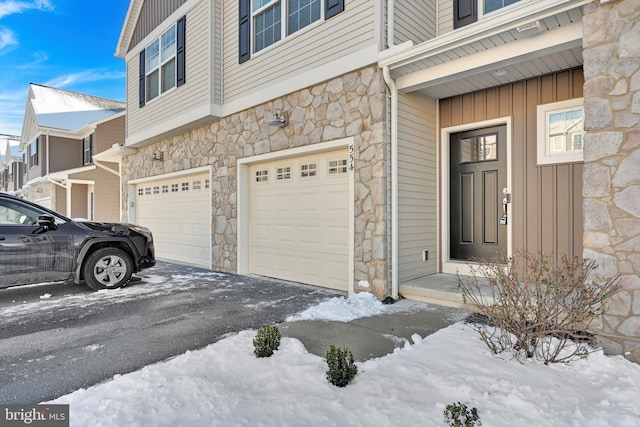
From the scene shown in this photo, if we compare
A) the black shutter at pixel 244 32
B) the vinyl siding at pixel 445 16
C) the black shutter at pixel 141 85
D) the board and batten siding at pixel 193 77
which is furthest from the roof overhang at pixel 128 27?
the vinyl siding at pixel 445 16

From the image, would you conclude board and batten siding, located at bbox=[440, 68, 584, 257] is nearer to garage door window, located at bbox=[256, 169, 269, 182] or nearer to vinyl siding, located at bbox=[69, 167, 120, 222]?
garage door window, located at bbox=[256, 169, 269, 182]

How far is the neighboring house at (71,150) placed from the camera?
14.2m

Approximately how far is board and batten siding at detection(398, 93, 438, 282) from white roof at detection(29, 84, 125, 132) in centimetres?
1671

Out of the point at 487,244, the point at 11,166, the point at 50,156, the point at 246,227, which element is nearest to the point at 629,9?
the point at 487,244

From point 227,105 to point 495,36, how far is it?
4.66m

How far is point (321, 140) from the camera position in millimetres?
5219

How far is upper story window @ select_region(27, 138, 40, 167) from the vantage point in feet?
57.3

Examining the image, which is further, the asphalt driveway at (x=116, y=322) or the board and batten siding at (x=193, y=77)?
the board and batten siding at (x=193, y=77)

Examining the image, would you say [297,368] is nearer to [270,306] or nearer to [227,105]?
[270,306]

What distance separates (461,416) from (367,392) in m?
0.56

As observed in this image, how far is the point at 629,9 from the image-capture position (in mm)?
2846

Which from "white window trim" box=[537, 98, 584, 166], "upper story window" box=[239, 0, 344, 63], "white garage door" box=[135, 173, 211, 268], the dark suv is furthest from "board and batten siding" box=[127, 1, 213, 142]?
"white window trim" box=[537, 98, 584, 166]

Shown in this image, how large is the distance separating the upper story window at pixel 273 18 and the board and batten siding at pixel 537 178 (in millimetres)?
2521

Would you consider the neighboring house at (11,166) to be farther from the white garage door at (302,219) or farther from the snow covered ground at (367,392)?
the snow covered ground at (367,392)
